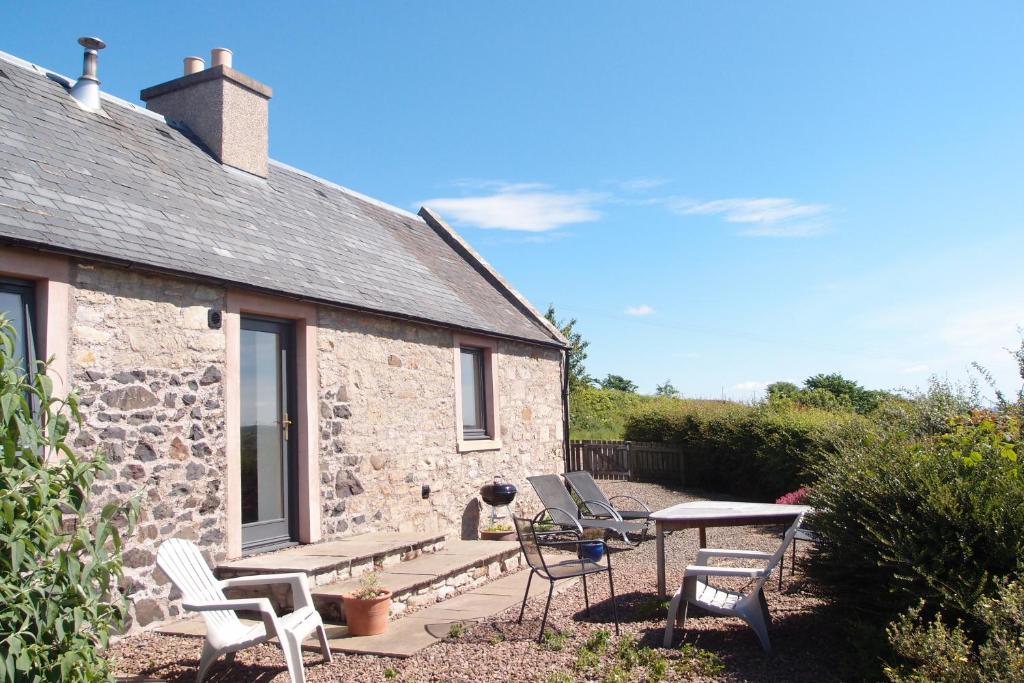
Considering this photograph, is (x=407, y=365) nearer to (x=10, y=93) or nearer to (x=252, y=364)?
(x=252, y=364)

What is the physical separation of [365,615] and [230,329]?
2716mm

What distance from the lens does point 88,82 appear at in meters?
8.39

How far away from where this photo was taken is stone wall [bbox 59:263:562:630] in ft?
19.2

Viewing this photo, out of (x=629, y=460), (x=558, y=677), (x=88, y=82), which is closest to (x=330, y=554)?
(x=558, y=677)

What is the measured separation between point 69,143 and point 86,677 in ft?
17.3

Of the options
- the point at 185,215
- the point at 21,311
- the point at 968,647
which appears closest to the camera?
the point at 968,647

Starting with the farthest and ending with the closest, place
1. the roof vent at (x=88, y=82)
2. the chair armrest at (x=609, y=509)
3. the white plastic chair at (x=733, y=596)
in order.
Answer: the chair armrest at (x=609, y=509), the roof vent at (x=88, y=82), the white plastic chair at (x=733, y=596)

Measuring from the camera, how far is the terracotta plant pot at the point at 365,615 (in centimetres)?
570

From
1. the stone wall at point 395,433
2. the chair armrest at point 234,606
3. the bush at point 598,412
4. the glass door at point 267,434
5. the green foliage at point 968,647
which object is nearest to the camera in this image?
the green foliage at point 968,647

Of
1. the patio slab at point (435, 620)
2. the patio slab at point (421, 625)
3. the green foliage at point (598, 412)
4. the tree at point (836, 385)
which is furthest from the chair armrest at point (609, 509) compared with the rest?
the tree at point (836, 385)

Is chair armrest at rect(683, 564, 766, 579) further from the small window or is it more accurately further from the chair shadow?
the small window

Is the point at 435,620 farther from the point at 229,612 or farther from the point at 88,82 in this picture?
the point at 88,82

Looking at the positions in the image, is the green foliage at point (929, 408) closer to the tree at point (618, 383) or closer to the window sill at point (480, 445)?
Answer: the window sill at point (480, 445)

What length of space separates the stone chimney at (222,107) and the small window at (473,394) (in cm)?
357
